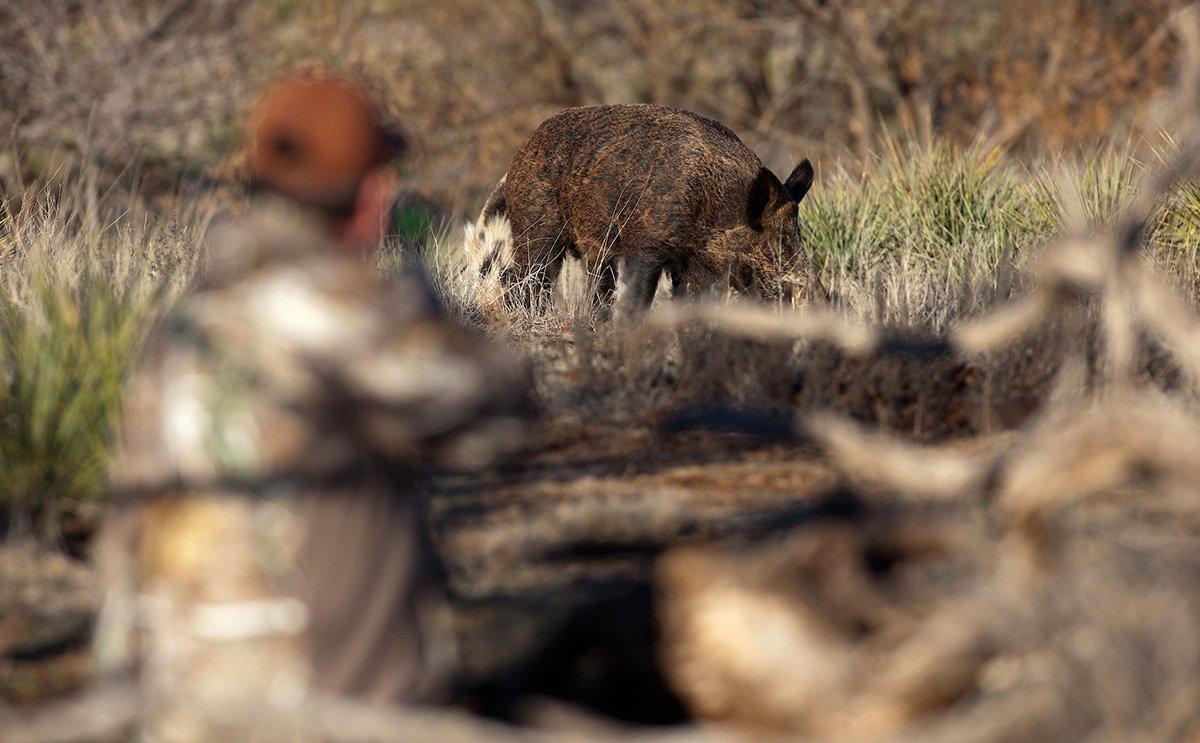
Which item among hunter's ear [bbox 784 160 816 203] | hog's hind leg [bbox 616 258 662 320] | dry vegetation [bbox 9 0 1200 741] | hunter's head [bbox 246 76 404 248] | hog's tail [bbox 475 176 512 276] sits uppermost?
hunter's ear [bbox 784 160 816 203]

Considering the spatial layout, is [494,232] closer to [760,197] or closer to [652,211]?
[652,211]

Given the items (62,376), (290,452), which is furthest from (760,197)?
(290,452)

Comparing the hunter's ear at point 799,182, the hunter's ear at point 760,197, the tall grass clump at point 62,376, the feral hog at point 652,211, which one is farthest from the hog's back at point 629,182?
the tall grass clump at point 62,376

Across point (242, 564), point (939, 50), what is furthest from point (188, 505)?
point (939, 50)

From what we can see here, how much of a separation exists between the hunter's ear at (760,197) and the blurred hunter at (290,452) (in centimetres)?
537

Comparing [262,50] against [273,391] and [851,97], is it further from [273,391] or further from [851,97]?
[273,391]

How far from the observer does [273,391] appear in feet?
7.77

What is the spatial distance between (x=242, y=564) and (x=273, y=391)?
307 mm

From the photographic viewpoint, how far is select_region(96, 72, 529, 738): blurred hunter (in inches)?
92.0

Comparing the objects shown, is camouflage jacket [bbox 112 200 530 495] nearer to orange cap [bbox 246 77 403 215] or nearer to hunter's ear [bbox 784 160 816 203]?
orange cap [bbox 246 77 403 215]

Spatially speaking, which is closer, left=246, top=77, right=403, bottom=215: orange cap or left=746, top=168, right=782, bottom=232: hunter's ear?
left=246, top=77, right=403, bottom=215: orange cap

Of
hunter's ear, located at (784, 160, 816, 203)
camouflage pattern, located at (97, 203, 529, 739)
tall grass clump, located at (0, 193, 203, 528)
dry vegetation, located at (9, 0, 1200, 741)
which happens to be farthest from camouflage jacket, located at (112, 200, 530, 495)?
hunter's ear, located at (784, 160, 816, 203)

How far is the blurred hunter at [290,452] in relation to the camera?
2336 millimetres

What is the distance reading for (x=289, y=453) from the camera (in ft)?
7.77
